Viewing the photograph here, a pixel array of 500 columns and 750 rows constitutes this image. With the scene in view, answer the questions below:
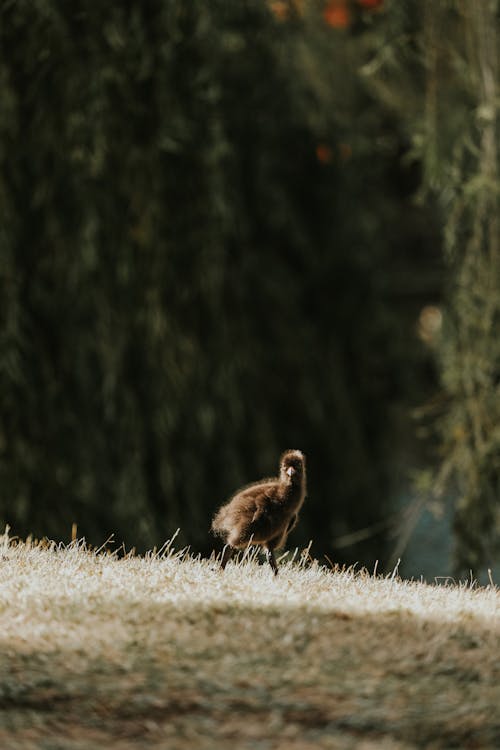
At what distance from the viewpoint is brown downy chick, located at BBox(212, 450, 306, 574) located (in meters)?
3.56

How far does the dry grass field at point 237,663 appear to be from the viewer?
2.57 metres

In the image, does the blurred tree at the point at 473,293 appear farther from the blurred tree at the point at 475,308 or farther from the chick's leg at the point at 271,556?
the chick's leg at the point at 271,556

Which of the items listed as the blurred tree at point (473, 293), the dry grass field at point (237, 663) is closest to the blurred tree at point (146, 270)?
the blurred tree at point (473, 293)

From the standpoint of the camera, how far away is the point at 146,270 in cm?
616

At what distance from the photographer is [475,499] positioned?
232 inches

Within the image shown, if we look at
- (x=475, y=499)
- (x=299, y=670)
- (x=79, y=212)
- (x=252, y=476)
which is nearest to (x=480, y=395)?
(x=475, y=499)

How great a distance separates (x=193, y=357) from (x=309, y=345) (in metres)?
1.21

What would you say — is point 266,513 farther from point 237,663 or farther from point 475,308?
point 475,308

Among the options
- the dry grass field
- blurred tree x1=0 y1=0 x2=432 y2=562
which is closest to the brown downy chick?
the dry grass field

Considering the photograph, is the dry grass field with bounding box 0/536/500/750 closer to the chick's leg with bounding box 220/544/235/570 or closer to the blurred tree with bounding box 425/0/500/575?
the chick's leg with bounding box 220/544/235/570

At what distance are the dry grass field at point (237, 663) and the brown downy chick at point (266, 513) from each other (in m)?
0.12

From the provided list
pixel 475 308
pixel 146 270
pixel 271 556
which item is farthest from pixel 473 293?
pixel 271 556

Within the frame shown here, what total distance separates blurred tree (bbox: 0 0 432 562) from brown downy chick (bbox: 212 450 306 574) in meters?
2.39

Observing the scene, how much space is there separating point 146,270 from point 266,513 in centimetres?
278
